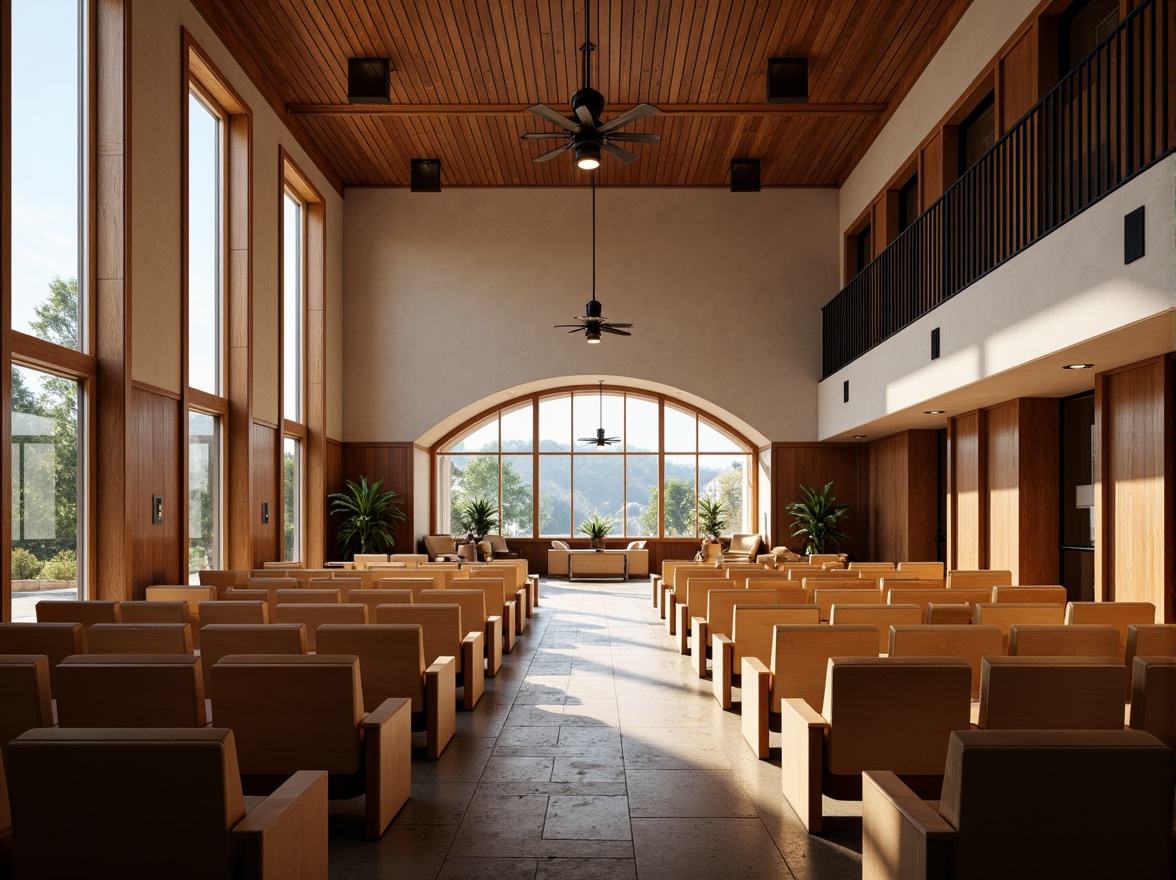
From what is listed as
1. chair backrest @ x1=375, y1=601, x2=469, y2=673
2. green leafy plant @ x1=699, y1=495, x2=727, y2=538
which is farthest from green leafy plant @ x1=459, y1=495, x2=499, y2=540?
chair backrest @ x1=375, y1=601, x2=469, y2=673

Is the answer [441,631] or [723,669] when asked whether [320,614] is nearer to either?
[441,631]

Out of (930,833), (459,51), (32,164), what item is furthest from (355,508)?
(930,833)

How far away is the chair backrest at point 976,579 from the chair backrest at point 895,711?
4.61 metres

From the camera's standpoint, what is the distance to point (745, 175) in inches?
574

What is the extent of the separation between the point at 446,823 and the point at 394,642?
3.11ft

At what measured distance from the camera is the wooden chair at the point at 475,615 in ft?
20.2

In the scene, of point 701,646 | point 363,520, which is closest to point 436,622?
point 701,646

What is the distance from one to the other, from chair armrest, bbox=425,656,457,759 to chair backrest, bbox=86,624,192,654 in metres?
1.15

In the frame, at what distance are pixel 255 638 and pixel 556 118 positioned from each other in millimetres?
5416

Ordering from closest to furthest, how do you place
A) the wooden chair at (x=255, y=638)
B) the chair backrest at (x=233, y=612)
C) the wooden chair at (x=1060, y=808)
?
the wooden chair at (x=1060, y=808) → the wooden chair at (x=255, y=638) → the chair backrest at (x=233, y=612)

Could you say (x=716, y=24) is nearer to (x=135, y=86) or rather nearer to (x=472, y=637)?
(x=135, y=86)

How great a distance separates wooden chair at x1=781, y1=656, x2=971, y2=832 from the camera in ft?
10.7

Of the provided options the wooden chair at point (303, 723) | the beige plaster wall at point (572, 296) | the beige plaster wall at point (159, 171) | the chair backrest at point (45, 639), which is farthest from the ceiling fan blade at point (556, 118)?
the beige plaster wall at point (572, 296)

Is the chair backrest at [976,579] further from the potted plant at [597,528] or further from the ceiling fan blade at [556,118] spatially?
the potted plant at [597,528]
